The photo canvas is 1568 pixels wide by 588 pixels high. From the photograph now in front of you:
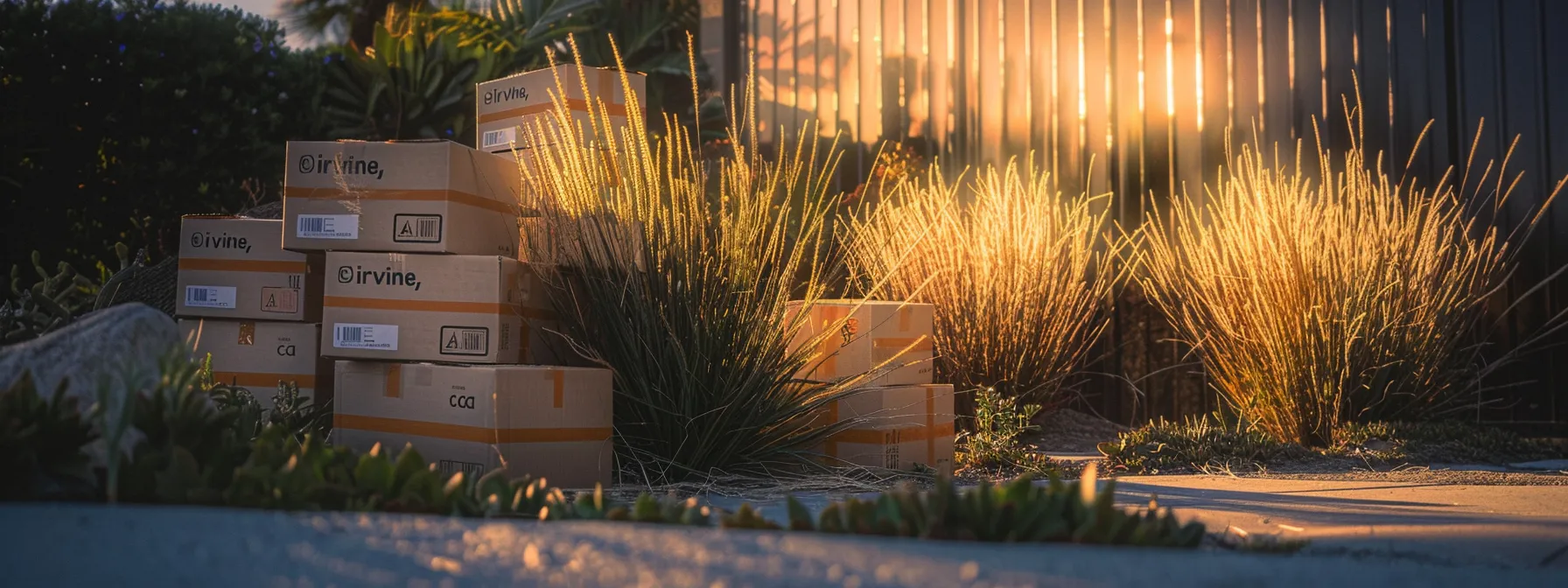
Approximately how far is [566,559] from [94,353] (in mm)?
1134

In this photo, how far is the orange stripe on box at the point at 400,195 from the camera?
3.08 meters

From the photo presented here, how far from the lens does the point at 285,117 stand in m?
6.30

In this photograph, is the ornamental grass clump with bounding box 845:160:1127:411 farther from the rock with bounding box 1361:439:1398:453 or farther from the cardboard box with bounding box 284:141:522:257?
the cardboard box with bounding box 284:141:522:257

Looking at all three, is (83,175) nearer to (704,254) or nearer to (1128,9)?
(704,254)

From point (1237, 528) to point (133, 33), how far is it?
5.35 meters

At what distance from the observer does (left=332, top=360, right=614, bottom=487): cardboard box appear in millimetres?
2826

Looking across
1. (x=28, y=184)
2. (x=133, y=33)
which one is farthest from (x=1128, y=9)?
(x=28, y=184)

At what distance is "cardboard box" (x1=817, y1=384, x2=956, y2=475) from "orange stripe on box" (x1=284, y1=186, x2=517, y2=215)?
1071mm

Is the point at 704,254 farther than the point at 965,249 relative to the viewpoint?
No

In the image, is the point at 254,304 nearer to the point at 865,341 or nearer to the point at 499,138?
the point at 499,138

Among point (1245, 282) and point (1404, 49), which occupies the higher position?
point (1404, 49)

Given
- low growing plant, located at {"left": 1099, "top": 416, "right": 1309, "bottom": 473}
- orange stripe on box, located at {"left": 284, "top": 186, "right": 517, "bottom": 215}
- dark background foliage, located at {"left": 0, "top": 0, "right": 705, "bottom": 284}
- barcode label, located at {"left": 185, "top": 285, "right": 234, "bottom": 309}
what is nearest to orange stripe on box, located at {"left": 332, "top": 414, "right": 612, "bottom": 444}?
orange stripe on box, located at {"left": 284, "top": 186, "right": 517, "bottom": 215}

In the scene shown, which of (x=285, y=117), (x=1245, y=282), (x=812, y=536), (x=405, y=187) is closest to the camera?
(x=812, y=536)

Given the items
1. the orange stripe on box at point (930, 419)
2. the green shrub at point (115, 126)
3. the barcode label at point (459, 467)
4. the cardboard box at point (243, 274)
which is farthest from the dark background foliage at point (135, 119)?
the barcode label at point (459, 467)
